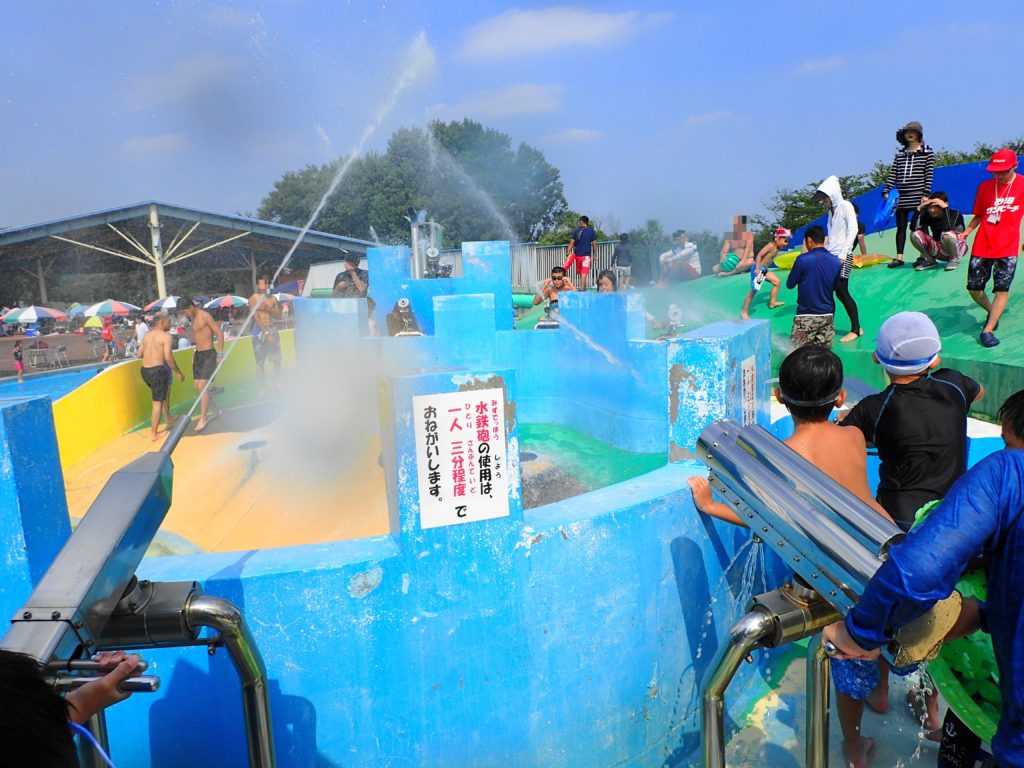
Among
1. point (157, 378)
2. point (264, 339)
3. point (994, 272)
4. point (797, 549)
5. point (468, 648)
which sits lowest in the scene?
point (468, 648)

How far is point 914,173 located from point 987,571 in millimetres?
7870

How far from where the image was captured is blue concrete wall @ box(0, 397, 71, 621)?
190cm

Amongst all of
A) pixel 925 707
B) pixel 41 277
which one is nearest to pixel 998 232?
pixel 925 707

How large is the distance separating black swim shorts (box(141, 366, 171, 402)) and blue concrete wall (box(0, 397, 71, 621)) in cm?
651

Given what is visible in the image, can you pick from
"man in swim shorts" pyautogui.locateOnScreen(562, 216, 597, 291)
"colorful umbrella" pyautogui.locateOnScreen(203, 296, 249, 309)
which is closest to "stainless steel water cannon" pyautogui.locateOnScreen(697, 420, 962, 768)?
"man in swim shorts" pyautogui.locateOnScreen(562, 216, 597, 291)

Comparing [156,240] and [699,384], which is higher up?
[156,240]

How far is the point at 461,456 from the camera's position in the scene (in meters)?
2.32

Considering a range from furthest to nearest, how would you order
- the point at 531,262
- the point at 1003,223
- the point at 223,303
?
1. the point at 223,303
2. the point at 531,262
3. the point at 1003,223

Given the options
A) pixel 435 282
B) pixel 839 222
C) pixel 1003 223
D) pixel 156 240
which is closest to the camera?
pixel 1003 223

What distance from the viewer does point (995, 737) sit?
55.8 inches

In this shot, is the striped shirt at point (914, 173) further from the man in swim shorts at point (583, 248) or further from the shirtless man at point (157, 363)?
the shirtless man at point (157, 363)

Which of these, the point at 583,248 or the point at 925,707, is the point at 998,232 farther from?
the point at 583,248

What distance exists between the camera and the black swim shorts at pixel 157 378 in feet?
26.1

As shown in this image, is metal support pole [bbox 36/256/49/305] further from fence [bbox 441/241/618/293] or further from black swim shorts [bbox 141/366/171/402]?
black swim shorts [bbox 141/366/171/402]
